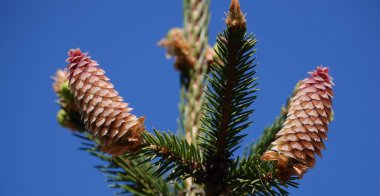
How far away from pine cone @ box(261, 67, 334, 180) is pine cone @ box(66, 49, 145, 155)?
364mm

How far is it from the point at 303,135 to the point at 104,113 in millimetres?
520

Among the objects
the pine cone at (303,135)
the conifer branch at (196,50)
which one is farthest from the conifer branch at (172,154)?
the conifer branch at (196,50)

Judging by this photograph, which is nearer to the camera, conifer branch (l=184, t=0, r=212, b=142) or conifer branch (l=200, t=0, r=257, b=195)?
conifer branch (l=200, t=0, r=257, b=195)

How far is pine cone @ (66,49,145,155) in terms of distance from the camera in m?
1.12

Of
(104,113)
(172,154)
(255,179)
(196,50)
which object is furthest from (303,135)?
(196,50)

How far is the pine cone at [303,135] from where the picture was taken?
108 centimetres

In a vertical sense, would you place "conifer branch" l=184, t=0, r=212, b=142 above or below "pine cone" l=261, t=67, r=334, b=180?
above

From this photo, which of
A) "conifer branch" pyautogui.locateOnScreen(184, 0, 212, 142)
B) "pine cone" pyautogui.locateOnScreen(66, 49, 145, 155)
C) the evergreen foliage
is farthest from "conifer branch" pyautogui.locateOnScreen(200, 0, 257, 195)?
"conifer branch" pyautogui.locateOnScreen(184, 0, 212, 142)

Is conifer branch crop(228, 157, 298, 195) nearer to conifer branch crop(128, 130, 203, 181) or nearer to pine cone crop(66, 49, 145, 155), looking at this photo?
conifer branch crop(128, 130, 203, 181)

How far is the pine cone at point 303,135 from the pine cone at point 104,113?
364 millimetres

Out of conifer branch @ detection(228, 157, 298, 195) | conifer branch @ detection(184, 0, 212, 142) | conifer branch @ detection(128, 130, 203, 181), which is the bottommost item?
conifer branch @ detection(228, 157, 298, 195)

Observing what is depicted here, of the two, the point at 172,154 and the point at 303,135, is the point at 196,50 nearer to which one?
the point at 172,154

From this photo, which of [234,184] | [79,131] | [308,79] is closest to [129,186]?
[79,131]

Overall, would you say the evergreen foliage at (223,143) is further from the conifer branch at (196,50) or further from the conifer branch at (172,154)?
the conifer branch at (196,50)
